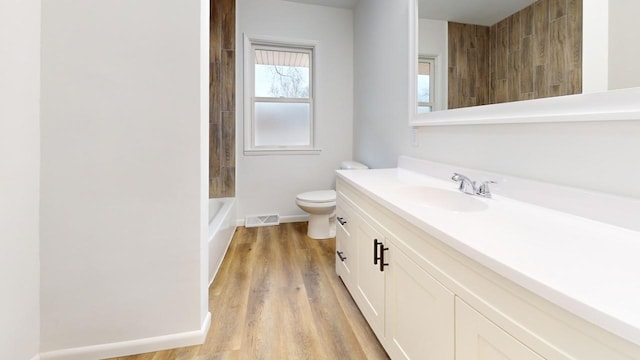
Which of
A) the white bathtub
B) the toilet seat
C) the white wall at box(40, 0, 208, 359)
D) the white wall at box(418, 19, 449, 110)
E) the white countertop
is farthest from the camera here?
the toilet seat

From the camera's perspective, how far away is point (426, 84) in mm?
1873

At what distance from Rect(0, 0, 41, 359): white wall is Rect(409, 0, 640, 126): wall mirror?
1.95 metres

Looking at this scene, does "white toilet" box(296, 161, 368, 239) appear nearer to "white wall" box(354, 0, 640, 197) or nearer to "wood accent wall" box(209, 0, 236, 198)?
"white wall" box(354, 0, 640, 197)

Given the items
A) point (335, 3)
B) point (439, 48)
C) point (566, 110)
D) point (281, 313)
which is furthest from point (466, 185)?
point (335, 3)

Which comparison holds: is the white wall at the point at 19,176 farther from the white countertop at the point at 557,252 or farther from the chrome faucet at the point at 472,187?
the chrome faucet at the point at 472,187

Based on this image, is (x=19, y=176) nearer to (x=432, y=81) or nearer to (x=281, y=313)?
(x=281, y=313)

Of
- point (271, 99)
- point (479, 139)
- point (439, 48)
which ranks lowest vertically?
point (479, 139)

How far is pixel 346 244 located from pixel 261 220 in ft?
5.74

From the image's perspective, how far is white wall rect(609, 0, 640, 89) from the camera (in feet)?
2.66

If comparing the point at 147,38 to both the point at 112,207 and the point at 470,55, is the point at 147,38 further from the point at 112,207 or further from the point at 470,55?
the point at 470,55

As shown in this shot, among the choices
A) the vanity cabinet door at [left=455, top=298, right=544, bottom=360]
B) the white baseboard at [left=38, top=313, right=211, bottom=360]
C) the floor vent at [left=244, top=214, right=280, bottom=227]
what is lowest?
the white baseboard at [left=38, top=313, right=211, bottom=360]

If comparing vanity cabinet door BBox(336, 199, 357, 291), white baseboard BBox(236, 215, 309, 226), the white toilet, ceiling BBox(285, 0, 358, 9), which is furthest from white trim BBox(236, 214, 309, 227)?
ceiling BBox(285, 0, 358, 9)

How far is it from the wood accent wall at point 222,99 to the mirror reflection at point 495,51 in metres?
2.10

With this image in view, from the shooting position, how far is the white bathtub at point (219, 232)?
79.9 inches
